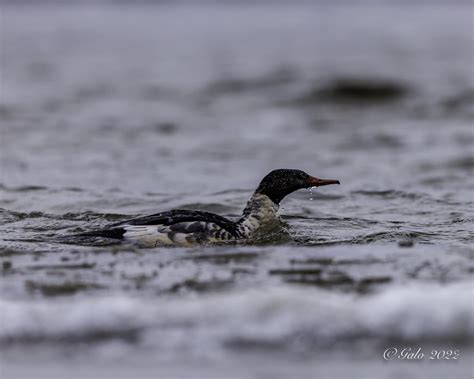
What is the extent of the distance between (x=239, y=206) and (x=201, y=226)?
3.25 metres

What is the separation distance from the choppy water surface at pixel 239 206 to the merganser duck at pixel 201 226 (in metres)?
0.36

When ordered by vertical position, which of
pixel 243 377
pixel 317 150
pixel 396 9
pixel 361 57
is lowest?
pixel 243 377

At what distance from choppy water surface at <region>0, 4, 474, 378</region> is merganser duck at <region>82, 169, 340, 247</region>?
36 centimetres

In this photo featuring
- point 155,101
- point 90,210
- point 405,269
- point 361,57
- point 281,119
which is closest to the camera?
point 405,269

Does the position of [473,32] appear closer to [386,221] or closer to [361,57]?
[361,57]

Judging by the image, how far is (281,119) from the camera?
19.6m

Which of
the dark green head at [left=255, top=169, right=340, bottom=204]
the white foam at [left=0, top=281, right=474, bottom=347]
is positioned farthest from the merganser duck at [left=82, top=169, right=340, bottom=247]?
the white foam at [left=0, top=281, right=474, bottom=347]

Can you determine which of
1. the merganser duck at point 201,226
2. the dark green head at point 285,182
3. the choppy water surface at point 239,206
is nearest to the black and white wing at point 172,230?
the merganser duck at point 201,226

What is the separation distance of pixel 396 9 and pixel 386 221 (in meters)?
63.9

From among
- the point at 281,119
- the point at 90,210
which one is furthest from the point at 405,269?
the point at 281,119

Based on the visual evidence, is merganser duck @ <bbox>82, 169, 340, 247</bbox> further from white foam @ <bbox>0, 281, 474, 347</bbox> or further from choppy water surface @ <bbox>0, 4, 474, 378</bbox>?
white foam @ <bbox>0, 281, 474, 347</bbox>

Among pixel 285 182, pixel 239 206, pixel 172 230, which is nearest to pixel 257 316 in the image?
pixel 172 230

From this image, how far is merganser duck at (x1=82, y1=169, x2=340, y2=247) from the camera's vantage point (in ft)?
27.5

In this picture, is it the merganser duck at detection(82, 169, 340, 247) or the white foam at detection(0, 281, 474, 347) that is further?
the merganser duck at detection(82, 169, 340, 247)
